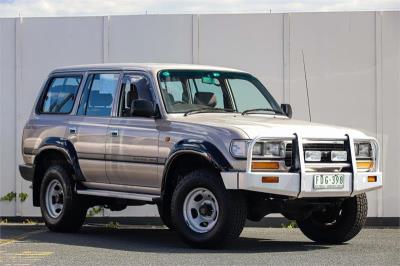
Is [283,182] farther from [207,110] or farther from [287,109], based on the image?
[287,109]

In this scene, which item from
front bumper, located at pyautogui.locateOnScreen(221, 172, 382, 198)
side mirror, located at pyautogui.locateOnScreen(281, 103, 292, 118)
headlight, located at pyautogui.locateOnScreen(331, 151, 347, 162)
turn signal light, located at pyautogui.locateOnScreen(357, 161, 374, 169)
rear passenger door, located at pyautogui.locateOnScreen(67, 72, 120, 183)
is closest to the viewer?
front bumper, located at pyautogui.locateOnScreen(221, 172, 382, 198)

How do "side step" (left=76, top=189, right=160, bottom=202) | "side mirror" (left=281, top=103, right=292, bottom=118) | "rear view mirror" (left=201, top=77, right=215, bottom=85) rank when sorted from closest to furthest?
"side step" (left=76, top=189, right=160, bottom=202), "rear view mirror" (left=201, top=77, right=215, bottom=85), "side mirror" (left=281, top=103, right=292, bottom=118)

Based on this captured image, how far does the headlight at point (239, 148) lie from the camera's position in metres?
10.2

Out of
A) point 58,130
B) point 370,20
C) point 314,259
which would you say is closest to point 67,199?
point 58,130

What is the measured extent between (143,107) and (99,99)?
4.25ft

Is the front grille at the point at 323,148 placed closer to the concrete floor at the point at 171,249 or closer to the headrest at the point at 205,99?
the concrete floor at the point at 171,249

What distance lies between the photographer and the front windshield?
38.4 feet

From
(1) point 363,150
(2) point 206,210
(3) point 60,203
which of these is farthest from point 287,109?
(3) point 60,203

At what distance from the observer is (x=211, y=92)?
12.1 m

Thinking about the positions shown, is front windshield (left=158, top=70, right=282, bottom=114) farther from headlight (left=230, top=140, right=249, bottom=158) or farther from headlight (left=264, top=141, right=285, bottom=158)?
headlight (left=264, top=141, right=285, bottom=158)

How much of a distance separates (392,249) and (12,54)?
6.97 meters

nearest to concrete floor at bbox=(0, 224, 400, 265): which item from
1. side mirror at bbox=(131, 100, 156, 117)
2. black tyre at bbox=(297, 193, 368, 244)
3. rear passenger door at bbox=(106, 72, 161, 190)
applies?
black tyre at bbox=(297, 193, 368, 244)

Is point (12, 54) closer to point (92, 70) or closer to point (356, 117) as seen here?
point (92, 70)

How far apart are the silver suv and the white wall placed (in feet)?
6.54
